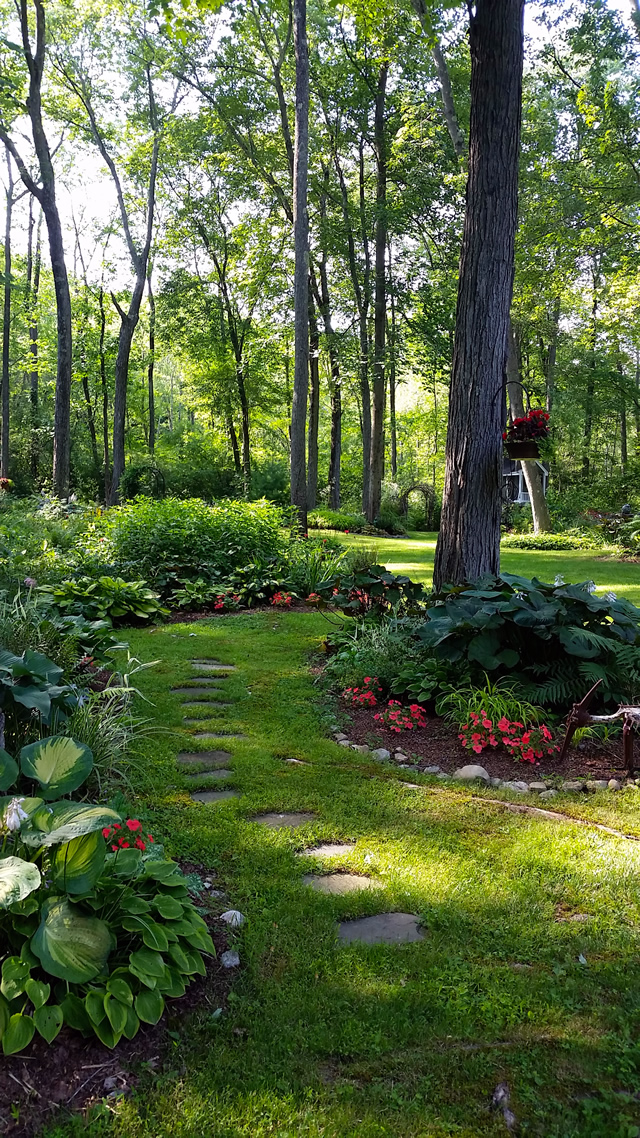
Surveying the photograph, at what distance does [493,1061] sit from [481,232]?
4.47m

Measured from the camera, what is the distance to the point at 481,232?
442cm

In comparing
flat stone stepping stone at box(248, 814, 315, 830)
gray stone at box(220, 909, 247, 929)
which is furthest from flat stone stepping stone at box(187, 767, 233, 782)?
gray stone at box(220, 909, 247, 929)

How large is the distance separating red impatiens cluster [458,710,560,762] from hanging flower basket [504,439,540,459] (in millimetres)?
2103

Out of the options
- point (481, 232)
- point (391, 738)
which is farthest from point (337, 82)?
point (391, 738)

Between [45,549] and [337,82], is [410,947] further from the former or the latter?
[337,82]

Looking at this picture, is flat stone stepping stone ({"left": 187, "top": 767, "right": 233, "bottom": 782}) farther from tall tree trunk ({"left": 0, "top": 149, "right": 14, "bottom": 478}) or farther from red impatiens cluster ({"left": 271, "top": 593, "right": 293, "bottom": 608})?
tall tree trunk ({"left": 0, "top": 149, "right": 14, "bottom": 478})

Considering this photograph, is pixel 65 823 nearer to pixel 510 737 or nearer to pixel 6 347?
pixel 510 737

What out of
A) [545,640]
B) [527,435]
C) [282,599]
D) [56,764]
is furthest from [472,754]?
[282,599]

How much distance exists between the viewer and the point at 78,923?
1.51m

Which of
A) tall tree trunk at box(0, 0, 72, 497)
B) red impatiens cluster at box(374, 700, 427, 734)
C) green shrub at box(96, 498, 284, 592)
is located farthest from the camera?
tall tree trunk at box(0, 0, 72, 497)

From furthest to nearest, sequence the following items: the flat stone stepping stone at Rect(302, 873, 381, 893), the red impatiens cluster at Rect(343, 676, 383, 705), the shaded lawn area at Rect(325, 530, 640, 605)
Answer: the shaded lawn area at Rect(325, 530, 640, 605) → the red impatiens cluster at Rect(343, 676, 383, 705) → the flat stone stepping stone at Rect(302, 873, 381, 893)

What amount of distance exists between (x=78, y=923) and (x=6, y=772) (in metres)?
0.45

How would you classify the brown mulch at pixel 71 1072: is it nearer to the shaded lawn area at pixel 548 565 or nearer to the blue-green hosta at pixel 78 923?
the blue-green hosta at pixel 78 923

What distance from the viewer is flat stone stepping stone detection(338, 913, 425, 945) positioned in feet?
6.23
